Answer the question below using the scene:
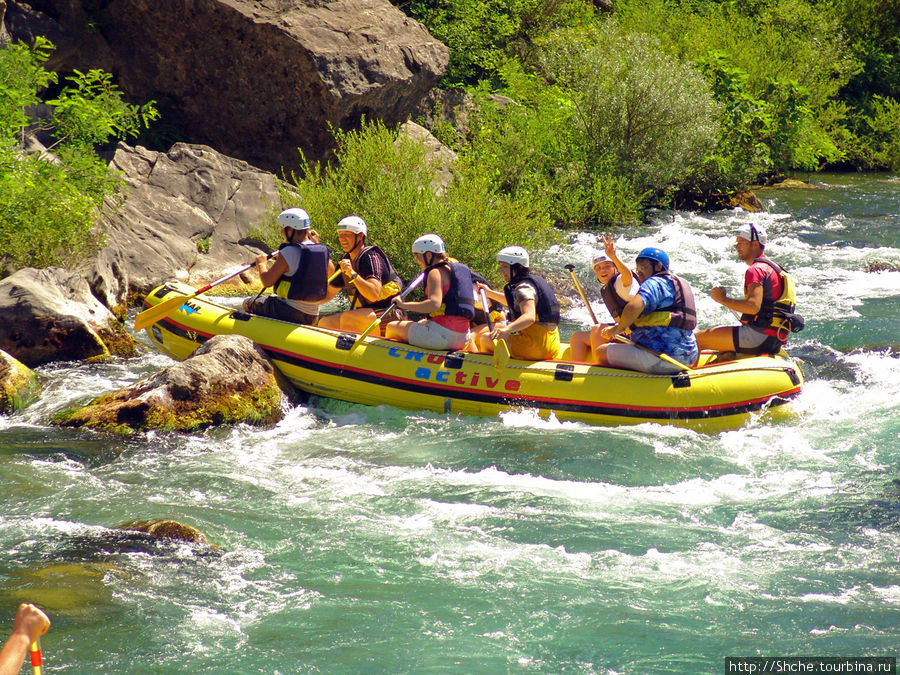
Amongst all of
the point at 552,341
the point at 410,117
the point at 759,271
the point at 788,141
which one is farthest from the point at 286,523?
the point at 788,141

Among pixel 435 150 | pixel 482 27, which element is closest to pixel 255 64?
pixel 435 150

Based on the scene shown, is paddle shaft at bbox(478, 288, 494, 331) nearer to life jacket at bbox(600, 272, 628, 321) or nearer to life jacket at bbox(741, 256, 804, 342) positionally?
life jacket at bbox(600, 272, 628, 321)

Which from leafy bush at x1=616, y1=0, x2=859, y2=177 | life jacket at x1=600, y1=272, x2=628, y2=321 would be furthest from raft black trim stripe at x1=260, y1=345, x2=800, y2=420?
leafy bush at x1=616, y1=0, x2=859, y2=177

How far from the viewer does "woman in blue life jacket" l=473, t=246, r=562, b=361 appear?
748cm

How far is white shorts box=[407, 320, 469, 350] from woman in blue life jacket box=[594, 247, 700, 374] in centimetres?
120

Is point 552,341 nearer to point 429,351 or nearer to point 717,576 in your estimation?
point 429,351

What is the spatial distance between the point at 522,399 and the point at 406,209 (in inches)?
145

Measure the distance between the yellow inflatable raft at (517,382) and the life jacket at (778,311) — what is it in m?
0.26

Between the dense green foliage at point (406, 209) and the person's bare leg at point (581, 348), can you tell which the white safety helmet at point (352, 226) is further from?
the dense green foliage at point (406, 209)

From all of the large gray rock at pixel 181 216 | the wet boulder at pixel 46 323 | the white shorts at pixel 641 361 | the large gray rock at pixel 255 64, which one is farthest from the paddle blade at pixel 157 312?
the large gray rock at pixel 255 64

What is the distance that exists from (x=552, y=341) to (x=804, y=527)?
9.10ft

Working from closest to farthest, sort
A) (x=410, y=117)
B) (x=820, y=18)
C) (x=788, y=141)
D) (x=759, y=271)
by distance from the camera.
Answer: (x=759, y=271)
(x=410, y=117)
(x=788, y=141)
(x=820, y=18)

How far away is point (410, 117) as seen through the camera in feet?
52.7

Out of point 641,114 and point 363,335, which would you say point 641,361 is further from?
point 641,114
